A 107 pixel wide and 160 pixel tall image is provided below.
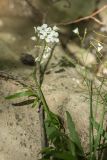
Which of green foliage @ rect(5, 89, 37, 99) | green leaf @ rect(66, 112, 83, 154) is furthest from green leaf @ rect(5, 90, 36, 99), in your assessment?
green leaf @ rect(66, 112, 83, 154)

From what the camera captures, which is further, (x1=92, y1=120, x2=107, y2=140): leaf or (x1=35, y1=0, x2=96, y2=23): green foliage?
(x1=35, y1=0, x2=96, y2=23): green foliage

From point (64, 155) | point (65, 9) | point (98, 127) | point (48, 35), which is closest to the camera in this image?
point (64, 155)

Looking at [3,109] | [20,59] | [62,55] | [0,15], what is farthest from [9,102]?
[0,15]

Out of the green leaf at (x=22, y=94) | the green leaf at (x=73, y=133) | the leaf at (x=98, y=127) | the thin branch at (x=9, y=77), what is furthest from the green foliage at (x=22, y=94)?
the leaf at (x=98, y=127)

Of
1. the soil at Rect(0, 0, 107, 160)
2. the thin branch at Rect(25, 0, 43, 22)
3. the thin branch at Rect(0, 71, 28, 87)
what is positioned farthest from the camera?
the thin branch at Rect(25, 0, 43, 22)

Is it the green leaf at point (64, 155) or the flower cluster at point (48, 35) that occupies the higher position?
the flower cluster at point (48, 35)

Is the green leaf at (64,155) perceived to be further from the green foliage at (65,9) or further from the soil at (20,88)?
the green foliage at (65,9)

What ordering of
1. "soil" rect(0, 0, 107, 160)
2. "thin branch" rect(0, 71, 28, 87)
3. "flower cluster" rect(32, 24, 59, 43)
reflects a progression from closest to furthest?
1. "soil" rect(0, 0, 107, 160)
2. "flower cluster" rect(32, 24, 59, 43)
3. "thin branch" rect(0, 71, 28, 87)

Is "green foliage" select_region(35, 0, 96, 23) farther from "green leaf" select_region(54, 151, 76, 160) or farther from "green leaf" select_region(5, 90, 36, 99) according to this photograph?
"green leaf" select_region(54, 151, 76, 160)

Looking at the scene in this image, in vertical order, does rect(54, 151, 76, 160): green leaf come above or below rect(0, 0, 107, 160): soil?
below

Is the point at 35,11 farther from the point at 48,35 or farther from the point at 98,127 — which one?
the point at 98,127

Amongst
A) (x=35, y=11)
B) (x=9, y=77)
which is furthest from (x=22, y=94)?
(x=35, y=11)

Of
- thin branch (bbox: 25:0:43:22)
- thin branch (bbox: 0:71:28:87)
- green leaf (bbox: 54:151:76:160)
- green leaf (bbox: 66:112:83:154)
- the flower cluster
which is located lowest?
green leaf (bbox: 54:151:76:160)
